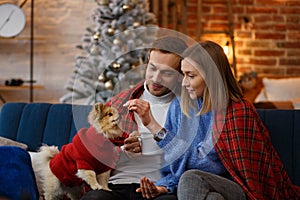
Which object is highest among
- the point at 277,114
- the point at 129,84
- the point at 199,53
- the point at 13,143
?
the point at 199,53

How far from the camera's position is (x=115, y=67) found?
2.77 m

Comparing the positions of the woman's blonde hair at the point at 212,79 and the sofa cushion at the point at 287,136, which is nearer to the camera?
the woman's blonde hair at the point at 212,79

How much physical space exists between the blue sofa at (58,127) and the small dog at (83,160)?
1.12 ft

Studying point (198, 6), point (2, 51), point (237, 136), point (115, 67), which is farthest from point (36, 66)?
point (237, 136)

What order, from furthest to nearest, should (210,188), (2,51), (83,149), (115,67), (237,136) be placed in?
(2,51) < (115,67) < (83,149) < (237,136) < (210,188)

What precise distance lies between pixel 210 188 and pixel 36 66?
3.70m

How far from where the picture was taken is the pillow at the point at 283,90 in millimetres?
5160

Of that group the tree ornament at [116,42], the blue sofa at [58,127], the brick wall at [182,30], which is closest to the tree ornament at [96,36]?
the brick wall at [182,30]

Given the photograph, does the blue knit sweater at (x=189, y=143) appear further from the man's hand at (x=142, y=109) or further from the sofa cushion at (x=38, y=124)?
the sofa cushion at (x=38, y=124)

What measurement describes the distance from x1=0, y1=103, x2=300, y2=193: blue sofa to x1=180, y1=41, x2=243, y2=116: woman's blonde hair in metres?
0.46

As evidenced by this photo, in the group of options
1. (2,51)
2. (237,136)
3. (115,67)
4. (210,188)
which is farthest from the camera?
(2,51)

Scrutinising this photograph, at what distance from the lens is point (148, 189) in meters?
2.08

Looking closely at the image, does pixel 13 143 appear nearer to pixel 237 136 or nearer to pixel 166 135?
pixel 166 135

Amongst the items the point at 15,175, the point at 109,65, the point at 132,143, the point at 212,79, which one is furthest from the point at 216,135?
the point at 15,175
